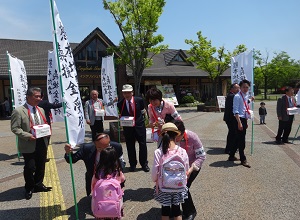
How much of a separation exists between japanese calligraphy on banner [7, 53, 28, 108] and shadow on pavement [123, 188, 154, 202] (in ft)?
13.1

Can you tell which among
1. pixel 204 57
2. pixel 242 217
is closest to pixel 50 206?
pixel 242 217

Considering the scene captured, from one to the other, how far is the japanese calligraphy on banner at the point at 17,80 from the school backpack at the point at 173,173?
16.9 ft

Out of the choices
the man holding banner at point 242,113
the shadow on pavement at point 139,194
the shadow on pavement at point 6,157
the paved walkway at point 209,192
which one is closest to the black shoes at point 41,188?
the paved walkway at point 209,192

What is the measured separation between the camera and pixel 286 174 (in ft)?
16.7

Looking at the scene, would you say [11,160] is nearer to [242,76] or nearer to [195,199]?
[195,199]

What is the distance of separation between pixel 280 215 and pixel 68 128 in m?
3.00

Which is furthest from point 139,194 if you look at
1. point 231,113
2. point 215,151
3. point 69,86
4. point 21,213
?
point 215,151

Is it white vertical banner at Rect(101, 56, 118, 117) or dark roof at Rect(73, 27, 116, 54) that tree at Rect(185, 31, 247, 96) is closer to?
dark roof at Rect(73, 27, 116, 54)

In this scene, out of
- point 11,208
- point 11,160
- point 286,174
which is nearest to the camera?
point 11,208

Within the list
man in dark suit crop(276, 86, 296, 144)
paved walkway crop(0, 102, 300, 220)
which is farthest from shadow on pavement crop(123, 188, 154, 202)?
man in dark suit crop(276, 86, 296, 144)

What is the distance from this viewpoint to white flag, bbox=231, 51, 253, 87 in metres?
7.02

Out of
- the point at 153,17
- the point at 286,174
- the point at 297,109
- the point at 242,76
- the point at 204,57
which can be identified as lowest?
the point at 286,174

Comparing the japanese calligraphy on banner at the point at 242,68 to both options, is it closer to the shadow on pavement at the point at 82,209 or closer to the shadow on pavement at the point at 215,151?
the shadow on pavement at the point at 215,151

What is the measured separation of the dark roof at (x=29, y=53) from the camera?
21.3 metres
